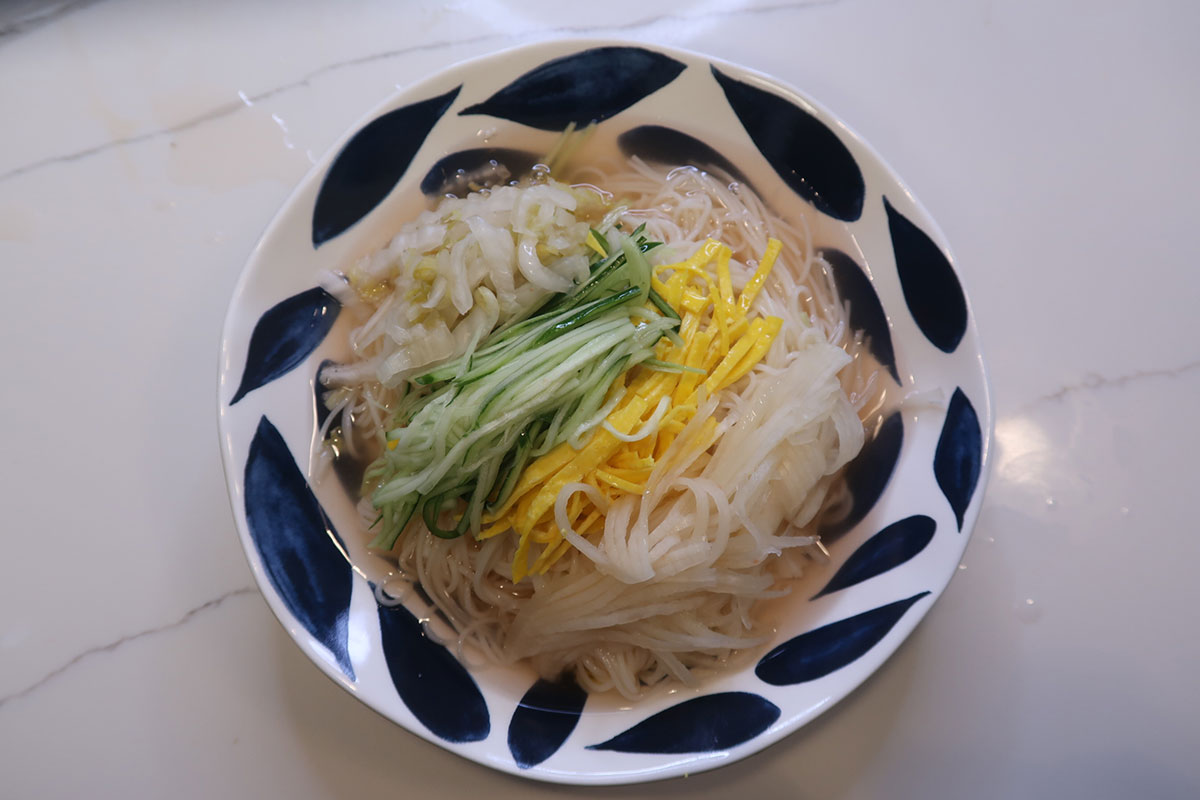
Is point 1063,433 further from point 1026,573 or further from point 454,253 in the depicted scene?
point 454,253

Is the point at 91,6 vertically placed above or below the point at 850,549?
above

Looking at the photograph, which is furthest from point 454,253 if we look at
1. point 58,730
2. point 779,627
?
point 58,730

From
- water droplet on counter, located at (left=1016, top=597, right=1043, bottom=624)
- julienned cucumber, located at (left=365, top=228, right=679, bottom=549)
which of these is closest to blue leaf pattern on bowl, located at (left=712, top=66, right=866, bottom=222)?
julienned cucumber, located at (left=365, top=228, right=679, bottom=549)

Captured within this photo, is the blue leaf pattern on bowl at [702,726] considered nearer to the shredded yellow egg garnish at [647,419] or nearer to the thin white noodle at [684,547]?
the thin white noodle at [684,547]

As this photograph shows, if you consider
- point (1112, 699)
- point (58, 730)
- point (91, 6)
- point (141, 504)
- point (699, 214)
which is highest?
point (91, 6)

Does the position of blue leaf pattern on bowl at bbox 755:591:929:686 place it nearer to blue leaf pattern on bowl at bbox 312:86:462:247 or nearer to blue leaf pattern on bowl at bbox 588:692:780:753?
blue leaf pattern on bowl at bbox 588:692:780:753

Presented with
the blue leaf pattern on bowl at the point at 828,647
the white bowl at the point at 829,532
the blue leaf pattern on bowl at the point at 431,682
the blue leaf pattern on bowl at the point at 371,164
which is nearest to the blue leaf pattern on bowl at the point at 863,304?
the white bowl at the point at 829,532

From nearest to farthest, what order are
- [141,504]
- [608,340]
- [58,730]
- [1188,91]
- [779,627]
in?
1. [608,340]
2. [779,627]
3. [58,730]
4. [141,504]
5. [1188,91]

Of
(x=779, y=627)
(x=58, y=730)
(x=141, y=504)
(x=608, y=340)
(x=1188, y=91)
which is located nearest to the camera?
(x=608, y=340)
